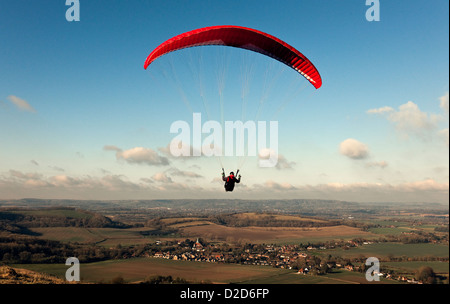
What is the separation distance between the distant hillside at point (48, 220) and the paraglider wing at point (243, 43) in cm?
6619

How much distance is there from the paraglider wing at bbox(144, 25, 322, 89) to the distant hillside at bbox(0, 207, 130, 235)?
217 ft

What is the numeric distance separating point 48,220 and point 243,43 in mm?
80122

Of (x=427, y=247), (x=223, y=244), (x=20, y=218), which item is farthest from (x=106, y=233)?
(x=427, y=247)

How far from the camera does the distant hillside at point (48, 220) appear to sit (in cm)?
6328

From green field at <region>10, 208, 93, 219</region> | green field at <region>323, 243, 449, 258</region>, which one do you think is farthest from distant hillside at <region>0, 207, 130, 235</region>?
green field at <region>323, 243, 449, 258</region>

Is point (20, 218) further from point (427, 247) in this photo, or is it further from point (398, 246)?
point (427, 247)

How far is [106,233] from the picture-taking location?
220 feet

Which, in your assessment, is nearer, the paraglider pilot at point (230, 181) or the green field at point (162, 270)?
the paraglider pilot at point (230, 181)

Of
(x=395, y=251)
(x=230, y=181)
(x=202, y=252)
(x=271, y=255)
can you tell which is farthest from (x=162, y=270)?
(x=395, y=251)

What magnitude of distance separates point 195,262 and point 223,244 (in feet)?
58.5

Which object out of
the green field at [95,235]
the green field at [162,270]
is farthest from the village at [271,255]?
the green field at [95,235]
